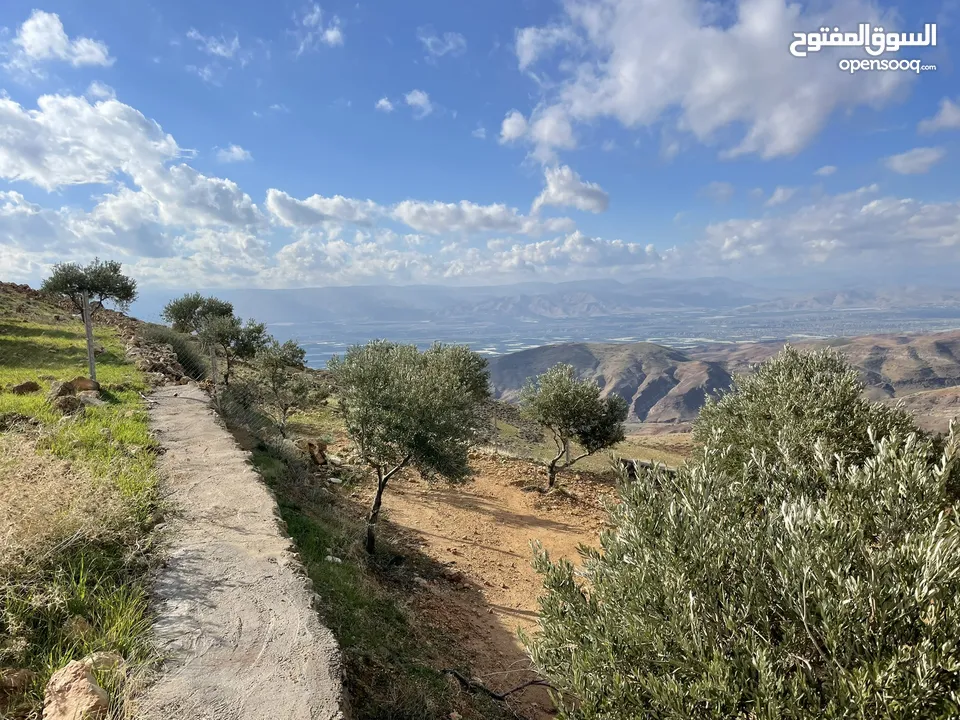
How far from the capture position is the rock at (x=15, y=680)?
437cm

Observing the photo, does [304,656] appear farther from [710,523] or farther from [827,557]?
[827,557]

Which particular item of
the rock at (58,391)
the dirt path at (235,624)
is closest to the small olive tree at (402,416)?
the dirt path at (235,624)

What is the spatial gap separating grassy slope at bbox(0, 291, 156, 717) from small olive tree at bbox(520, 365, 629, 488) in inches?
787

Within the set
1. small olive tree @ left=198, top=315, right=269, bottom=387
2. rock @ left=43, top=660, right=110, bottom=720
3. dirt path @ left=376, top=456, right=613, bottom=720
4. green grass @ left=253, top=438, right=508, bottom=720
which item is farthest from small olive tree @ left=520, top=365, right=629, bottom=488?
small olive tree @ left=198, top=315, right=269, bottom=387

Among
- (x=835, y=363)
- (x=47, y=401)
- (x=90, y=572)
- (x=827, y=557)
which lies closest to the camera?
(x=827, y=557)

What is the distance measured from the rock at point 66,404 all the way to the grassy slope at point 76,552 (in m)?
0.25

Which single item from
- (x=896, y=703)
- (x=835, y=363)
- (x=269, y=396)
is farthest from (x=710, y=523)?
(x=269, y=396)

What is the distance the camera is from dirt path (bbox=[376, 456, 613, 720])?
12.0m

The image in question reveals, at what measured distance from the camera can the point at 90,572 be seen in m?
5.96

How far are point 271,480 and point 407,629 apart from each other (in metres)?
7.29

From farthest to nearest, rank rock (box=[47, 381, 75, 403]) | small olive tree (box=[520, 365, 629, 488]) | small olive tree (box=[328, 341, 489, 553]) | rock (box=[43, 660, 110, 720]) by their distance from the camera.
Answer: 1. small olive tree (box=[520, 365, 629, 488])
2. small olive tree (box=[328, 341, 489, 553])
3. rock (box=[47, 381, 75, 403])
4. rock (box=[43, 660, 110, 720])

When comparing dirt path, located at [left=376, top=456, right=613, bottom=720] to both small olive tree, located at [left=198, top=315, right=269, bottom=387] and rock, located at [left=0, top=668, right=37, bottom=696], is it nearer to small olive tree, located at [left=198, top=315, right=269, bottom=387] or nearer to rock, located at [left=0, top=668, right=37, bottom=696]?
rock, located at [left=0, top=668, right=37, bottom=696]

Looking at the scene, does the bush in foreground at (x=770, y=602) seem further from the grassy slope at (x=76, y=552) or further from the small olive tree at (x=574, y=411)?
the small olive tree at (x=574, y=411)

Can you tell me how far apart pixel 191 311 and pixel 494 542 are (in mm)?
54988
